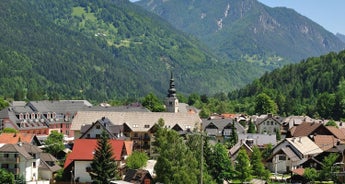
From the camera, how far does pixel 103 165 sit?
65.6 metres

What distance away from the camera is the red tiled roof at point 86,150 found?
71688 mm

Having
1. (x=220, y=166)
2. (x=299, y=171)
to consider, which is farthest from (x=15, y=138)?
(x=299, y=171)

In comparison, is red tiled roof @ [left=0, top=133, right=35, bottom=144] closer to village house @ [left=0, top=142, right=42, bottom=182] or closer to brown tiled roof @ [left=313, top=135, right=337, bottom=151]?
village house @ [left=0, top=142, right=42, bottom=182]

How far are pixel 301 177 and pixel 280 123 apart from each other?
159 feet

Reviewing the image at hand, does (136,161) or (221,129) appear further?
(221,129)

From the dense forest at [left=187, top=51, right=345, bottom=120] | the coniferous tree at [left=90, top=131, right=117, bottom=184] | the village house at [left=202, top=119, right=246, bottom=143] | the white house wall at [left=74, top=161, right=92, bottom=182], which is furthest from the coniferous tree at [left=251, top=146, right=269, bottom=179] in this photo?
the dense forest at [left=187, top=51, right=345, bottom=120]

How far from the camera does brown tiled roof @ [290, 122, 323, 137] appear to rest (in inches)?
4063

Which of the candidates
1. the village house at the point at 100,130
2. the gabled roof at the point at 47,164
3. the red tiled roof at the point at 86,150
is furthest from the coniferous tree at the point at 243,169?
the gabled roof at the point at 47,164

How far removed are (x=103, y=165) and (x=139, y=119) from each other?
29.7m

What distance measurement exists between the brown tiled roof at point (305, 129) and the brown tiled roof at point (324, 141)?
521cm

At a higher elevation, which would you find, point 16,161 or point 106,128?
point 106,128

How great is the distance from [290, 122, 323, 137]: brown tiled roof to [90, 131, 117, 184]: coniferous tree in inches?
1823

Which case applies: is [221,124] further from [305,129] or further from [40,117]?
[40,117]

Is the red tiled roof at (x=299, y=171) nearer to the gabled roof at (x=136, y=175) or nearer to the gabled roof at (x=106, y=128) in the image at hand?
the gabled roof at (x=136, y=175)
